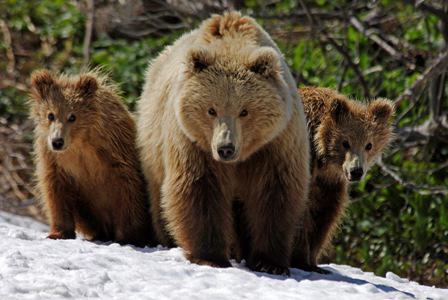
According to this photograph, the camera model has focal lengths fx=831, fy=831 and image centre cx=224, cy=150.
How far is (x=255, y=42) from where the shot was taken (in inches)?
222

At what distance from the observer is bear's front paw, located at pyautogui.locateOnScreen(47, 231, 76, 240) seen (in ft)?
20.0

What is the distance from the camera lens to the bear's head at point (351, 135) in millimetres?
5840

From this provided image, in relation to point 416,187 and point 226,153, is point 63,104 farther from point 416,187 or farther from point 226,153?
point 416,187

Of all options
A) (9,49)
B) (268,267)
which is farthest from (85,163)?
(9,49)

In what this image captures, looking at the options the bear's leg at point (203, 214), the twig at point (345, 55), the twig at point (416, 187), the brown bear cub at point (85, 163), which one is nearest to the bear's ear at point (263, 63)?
the bear's leg at point (203, 214)

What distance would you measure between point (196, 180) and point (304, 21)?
4.79 metres

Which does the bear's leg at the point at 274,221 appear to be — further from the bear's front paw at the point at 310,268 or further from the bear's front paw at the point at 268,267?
the bear's front paw at the point at 310,268

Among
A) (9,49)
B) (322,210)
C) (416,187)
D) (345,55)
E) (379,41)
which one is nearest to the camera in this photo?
(322,210)

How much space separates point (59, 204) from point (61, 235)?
239 millimetres

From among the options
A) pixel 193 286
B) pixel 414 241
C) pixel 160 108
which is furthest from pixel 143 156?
pixel 414 241

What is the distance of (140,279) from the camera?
187 inches

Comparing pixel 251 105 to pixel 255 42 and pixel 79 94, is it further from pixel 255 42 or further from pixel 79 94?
pixel 79 94

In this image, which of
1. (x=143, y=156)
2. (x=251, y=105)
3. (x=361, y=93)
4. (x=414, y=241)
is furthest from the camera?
(x=361, y=93)

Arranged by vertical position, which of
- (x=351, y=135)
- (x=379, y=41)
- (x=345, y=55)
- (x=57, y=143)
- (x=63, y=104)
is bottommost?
(x=57, y=143)
